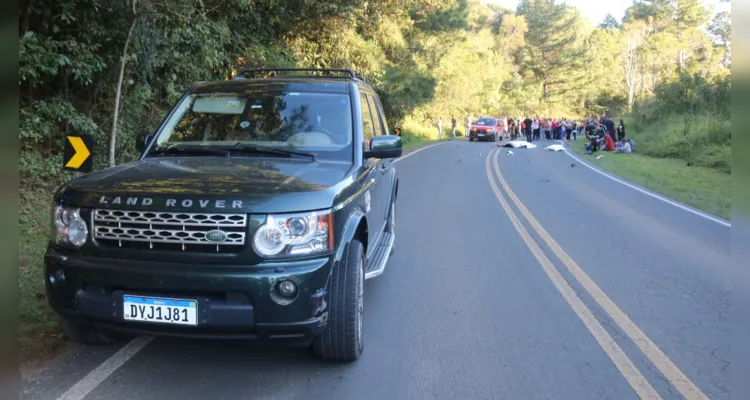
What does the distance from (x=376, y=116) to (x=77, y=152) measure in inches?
117

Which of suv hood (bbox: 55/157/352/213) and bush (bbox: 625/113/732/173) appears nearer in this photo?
suv hood (bbox: 55/157/352/213)

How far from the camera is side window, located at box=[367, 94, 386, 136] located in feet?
20.4

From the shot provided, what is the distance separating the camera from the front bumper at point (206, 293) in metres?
3.44

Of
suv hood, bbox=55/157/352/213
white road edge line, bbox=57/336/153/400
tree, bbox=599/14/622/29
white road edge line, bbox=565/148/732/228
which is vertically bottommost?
white road edge line, bbox=565/148/732/228

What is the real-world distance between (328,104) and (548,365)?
8.94ft

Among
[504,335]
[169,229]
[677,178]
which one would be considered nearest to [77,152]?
[169,229]

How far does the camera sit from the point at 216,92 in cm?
538

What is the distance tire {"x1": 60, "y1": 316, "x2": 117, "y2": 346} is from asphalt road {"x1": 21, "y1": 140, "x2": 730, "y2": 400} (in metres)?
0.10

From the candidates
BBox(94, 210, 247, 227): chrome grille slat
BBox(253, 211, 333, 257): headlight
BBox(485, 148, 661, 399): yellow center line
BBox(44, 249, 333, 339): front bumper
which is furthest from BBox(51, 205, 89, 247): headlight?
BBox(485, 148, 661, 399): yellow center line

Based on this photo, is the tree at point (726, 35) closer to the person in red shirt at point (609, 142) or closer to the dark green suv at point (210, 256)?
the dark green suv at point (210, 256)

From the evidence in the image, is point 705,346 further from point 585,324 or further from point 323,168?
point 323,168

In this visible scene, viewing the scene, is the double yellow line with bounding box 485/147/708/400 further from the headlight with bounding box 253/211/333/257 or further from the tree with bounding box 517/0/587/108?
the tree with bounding box 517/0/587/108

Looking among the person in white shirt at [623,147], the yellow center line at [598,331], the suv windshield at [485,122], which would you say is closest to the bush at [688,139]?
the person in white shirt at [623,147]

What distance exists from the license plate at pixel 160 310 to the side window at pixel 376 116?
3.07m
